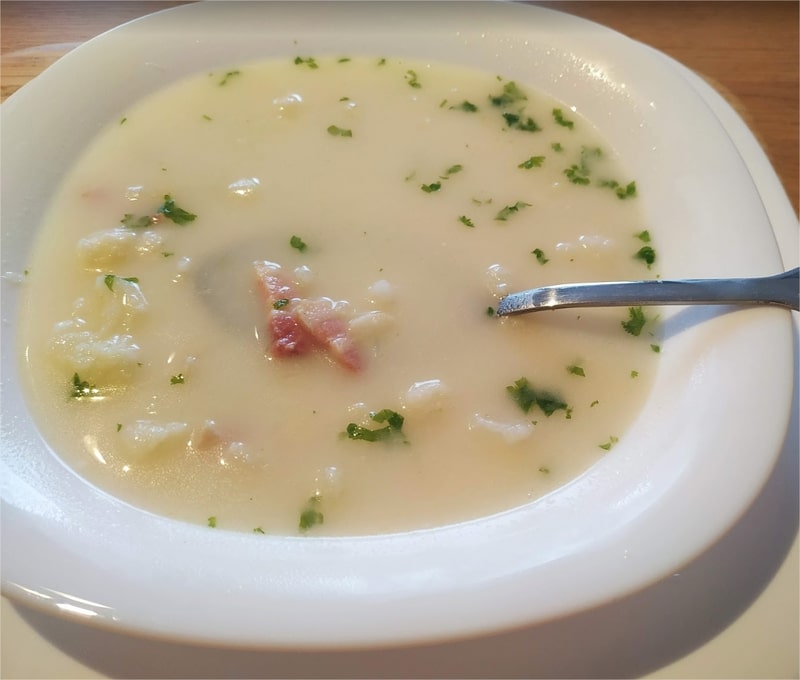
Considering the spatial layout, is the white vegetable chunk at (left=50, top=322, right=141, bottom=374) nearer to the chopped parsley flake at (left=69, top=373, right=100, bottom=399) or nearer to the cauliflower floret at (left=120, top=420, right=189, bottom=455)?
the chopped parsley flake at (left=69, top=373, right=100, bottom=399)

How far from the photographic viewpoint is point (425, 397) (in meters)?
1.59

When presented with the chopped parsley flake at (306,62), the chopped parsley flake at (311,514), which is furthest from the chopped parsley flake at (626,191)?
the chopped parsley flake at (311,514)

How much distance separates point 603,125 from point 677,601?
4.84 feet

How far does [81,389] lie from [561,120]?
1.62 m

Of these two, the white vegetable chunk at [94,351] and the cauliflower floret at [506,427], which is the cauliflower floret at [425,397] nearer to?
the cauliflower floret at [506,427]

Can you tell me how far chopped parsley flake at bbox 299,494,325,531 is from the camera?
4.61 ft

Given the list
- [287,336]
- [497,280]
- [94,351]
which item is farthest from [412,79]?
[94,351]

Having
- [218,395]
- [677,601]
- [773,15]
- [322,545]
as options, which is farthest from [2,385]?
[773,15]

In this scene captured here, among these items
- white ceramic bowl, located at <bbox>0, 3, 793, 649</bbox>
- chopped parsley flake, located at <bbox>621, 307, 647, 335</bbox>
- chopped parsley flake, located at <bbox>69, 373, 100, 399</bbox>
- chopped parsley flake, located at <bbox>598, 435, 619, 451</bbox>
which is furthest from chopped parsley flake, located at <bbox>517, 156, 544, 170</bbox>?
chopped parsley flake, located at <bbox>69, 373, 100, 399</bbox>

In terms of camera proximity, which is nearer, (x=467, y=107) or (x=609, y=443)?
(x=609, y=443)

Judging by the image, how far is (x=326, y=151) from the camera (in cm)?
216

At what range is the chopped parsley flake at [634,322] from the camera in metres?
1.75

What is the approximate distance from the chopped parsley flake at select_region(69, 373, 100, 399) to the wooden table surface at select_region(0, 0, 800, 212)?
133cm

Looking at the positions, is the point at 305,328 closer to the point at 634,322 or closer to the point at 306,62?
the point at 634,322
